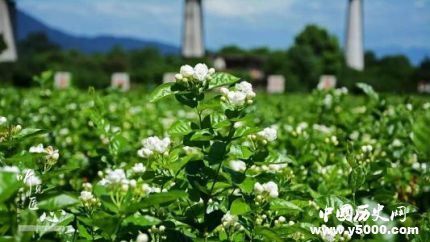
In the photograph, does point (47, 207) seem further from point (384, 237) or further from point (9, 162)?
point (384, 237)

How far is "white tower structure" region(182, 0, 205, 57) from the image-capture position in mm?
25500

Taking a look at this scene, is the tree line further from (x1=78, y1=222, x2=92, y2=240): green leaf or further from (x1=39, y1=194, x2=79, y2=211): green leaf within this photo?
(x1=39, y1=194, x2=79, y2=211): green leaf

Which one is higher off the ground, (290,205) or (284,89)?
(290,205)

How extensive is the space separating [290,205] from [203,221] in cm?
23

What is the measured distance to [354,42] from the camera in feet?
89.2

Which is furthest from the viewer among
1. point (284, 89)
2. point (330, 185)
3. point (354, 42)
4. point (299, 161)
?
point (354, 42)

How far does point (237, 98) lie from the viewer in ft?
5.30

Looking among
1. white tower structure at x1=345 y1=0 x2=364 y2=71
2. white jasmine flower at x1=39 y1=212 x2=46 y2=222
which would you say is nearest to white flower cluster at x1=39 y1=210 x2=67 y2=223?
white jasmine flower at x1=39 y1=212 x2=46 y2=222

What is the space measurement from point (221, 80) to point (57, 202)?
64cm

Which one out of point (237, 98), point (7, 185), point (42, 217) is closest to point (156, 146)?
point (237, 98)

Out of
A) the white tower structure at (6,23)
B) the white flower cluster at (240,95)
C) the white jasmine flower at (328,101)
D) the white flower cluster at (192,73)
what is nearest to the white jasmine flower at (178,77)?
the white flower cluster at (192,73)

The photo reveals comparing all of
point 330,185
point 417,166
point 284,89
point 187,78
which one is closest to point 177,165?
point 187,78

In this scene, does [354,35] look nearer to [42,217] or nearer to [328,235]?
[328,235]

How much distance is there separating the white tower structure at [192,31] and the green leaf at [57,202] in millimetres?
24212
